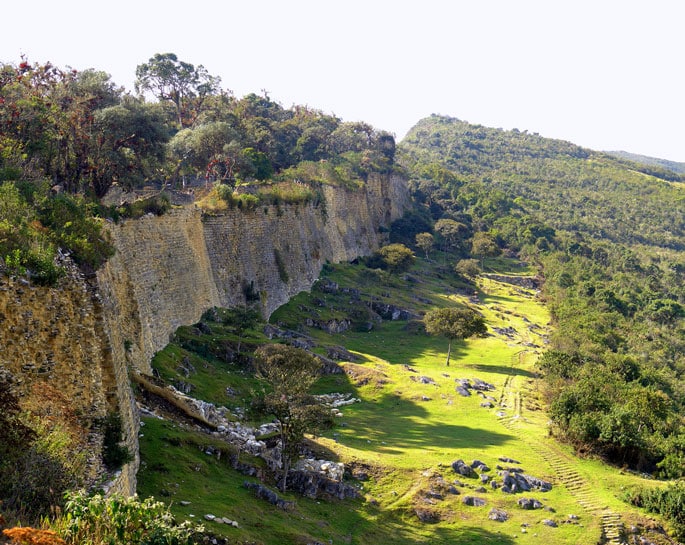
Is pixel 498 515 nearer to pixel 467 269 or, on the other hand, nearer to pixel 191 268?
pixel 191 268

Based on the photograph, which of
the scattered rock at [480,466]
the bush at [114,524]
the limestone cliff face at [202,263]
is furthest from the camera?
the limestone cliff face at [202,263]

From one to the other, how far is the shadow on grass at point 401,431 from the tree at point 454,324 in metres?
14.9

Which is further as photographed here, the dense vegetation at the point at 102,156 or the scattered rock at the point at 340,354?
the scattered rock at the point at 340,354

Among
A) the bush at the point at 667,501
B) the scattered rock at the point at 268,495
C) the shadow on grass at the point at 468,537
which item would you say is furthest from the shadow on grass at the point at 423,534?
the bush at the point at 667,501

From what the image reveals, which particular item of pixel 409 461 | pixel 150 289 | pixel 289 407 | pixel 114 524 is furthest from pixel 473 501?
pixel 150 289

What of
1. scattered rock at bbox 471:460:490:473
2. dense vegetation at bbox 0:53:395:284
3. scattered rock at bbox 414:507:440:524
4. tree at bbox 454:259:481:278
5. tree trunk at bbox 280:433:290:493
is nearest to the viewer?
dense vegetation at bbox 0:53:395:284

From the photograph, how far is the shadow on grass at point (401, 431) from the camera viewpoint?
1307 inches

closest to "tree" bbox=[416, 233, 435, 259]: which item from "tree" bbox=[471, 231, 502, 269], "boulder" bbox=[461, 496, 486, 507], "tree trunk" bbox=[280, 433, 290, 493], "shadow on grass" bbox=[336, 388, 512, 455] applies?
"tree" bbox=[471, 231, 502, 269]

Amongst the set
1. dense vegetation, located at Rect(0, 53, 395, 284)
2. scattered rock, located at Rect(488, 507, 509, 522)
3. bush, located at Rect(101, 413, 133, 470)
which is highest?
dense vegetation, located at Rect(0, 53, 395, 284)

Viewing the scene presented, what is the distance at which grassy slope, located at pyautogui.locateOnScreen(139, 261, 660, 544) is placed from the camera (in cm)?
2198

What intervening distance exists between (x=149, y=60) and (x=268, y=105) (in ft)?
144

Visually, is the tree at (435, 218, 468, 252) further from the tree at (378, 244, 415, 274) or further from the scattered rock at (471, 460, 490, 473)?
the scattered rock at (471, 460, 490, 473)

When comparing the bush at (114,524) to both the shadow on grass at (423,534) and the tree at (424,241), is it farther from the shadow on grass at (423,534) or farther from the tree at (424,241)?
the tree at (424,241)

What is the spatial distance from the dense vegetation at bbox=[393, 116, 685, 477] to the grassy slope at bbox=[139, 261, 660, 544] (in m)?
3.16
